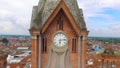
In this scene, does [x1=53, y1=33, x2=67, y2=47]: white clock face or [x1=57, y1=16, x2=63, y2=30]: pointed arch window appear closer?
[x1=53, y1=33, x2=67, y2=47]: white clock face

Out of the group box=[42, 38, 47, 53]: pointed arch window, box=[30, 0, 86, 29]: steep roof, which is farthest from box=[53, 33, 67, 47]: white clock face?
box=[30, 0, 86, 29]: steep roof

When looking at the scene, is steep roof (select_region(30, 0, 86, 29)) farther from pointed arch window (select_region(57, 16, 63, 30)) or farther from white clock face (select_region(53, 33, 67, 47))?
white clock face (select_region(53, 33, 67, 47))

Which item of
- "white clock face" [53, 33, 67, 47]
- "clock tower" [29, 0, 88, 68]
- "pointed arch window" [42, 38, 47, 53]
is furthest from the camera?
"pointed arch window" [42, 38, 47, 53]

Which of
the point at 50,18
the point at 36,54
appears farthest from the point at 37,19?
the point at 36,54

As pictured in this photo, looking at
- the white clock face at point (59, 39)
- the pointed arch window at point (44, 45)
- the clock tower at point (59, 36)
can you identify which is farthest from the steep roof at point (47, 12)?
the white clock face at point (59, 39)

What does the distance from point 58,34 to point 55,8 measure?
1.65 meters

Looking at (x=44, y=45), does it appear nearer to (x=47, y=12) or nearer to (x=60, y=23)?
(x=60, y=23)

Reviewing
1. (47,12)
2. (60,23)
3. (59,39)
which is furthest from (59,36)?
(47,12)

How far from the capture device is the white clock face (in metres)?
21.9

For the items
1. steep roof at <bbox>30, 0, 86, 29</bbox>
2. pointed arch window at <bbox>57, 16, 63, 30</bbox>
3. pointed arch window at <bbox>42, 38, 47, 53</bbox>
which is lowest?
pointed arch window at <bbox>42, 38, 47, 53</bbox>

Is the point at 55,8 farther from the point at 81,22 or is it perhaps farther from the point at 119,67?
the point at 119,67

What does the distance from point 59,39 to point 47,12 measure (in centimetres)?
187

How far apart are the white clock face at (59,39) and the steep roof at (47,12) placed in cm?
119

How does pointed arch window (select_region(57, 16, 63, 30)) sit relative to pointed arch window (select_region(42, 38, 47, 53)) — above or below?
above
